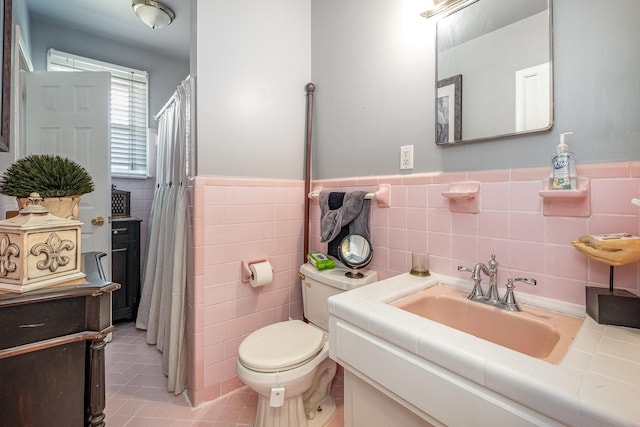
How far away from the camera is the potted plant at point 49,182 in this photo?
72 cm

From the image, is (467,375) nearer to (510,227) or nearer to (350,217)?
(510,227)

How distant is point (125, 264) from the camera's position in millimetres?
2322

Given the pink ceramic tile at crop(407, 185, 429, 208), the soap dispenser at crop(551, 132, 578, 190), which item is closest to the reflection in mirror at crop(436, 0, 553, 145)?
the soap dispenser at crop(551, 132, 578, 190)

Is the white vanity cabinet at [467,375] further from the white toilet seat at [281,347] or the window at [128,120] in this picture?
the window at [128,120]

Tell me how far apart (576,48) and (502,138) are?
0.32 metres

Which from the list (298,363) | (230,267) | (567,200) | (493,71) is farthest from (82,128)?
(567,200)

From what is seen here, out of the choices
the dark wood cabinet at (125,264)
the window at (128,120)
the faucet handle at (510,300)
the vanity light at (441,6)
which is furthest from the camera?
the window at (128,120)

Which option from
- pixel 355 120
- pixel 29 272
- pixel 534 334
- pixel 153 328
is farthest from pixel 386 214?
pixel 153 328

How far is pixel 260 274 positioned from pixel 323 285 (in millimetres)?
365

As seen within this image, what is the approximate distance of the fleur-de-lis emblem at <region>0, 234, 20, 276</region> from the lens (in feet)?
2.12

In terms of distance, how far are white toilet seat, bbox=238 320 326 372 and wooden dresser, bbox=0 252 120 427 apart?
54 centimetres

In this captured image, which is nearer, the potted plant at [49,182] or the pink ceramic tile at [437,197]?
the potted plant at [49,182]

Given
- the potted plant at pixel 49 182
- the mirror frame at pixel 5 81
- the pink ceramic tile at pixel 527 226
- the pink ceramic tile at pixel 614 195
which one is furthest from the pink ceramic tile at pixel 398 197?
the mirror frame at pixel 5 81

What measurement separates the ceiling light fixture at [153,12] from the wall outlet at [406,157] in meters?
2.03
